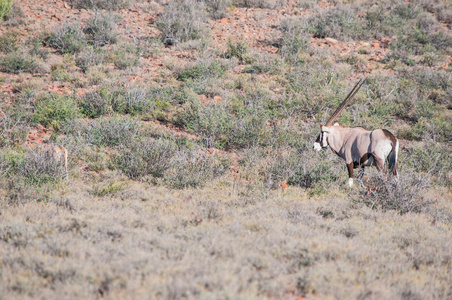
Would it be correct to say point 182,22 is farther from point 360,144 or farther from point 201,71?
point 360,144

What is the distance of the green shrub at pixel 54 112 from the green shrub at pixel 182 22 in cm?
668

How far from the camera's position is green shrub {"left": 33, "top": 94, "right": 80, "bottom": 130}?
840 centimetres

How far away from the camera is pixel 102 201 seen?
569cm

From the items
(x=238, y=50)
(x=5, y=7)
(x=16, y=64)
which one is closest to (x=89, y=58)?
(x=16, y=64)

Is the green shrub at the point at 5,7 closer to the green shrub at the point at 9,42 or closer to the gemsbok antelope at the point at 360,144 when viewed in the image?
the green shrub at the point at 9,42

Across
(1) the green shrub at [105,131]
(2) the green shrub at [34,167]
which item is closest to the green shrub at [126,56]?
(1) the green shrub at [105,131]

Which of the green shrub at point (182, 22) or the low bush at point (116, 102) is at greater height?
the green shrub at point (182, 22)

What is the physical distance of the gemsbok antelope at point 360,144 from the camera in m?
6.33

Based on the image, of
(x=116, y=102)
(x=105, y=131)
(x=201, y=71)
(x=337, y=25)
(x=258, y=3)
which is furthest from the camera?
(x=258, y=3)

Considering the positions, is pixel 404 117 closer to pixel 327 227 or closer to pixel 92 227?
pixel 327 227

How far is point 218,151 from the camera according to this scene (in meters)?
8.39

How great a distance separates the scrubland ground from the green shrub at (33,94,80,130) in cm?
6

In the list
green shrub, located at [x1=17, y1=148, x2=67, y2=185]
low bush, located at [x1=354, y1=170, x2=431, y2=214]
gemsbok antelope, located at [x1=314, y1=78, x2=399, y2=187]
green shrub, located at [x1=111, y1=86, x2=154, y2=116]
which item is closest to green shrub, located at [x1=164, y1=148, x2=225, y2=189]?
green shrub, located at [x1=17, y1=148, x2=67, y2=185]

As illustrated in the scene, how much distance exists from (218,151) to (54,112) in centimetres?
439
